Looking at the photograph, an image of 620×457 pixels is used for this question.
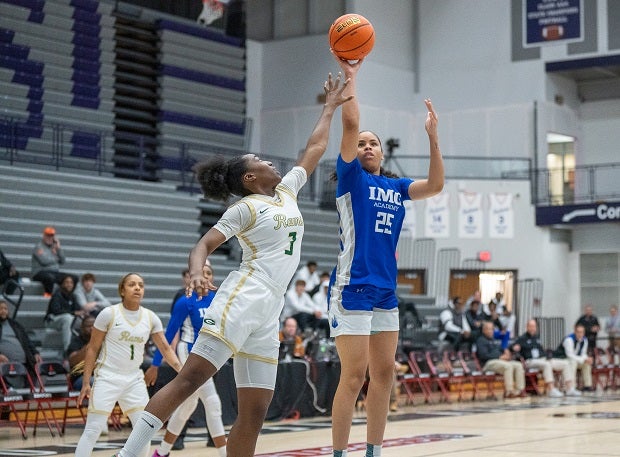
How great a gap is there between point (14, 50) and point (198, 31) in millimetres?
5275

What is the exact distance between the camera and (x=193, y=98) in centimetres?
2502

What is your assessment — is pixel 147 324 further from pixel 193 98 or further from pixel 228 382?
pixel 193 98

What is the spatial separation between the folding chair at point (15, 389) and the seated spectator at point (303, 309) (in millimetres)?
6284

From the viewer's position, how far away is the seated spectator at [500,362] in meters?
18.7

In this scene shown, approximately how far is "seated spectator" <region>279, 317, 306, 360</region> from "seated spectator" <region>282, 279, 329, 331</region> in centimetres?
223

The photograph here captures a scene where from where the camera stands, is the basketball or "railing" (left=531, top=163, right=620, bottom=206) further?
"railing" (left=531, top=163, right=620, bottom=206)

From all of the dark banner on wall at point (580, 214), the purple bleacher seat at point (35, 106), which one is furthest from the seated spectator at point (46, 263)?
the dark banner on wall at point (580, 214)

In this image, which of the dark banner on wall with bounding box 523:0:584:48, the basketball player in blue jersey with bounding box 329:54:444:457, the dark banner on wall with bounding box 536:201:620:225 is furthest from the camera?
the dark banner on wall with bounding box 536:201:620:225

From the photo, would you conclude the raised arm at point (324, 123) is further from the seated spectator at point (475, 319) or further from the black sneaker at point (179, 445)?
the seated spectator at point (475, 319)

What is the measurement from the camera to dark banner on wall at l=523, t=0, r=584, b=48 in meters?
24.9

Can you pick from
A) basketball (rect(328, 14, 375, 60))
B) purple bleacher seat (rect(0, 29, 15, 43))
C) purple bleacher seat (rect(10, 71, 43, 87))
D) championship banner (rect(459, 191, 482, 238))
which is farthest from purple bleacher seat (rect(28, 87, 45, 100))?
basketball (rect(328, 14, 375, 60))

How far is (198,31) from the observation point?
2536 centimetres

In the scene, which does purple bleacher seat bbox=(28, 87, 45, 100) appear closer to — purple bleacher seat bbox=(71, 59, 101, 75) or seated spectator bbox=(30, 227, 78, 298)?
purple bleacher seat bbox=(71, 59, 101, 75)

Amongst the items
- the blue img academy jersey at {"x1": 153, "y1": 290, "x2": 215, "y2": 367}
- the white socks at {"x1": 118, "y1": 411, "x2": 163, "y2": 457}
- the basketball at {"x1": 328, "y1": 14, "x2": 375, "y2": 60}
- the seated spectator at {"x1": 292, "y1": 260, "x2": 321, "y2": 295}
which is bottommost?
the white socks at {"x1": 118, "y1": 411, "x2": 163, "y2": 457}
